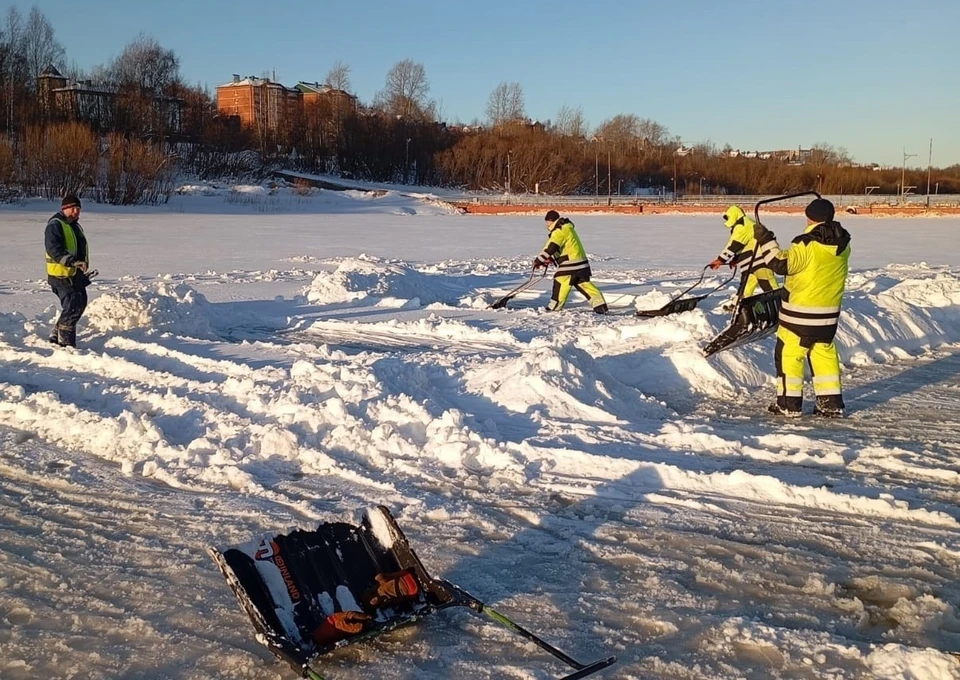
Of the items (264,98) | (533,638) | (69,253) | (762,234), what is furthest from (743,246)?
(264,98)

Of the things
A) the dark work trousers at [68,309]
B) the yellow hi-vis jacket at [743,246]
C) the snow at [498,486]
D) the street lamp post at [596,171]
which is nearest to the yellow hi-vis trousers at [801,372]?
the snow at [498,486]

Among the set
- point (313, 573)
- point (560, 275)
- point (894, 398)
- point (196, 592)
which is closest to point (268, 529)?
point (196, 592)

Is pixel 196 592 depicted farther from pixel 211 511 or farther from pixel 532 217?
pixel 532 217

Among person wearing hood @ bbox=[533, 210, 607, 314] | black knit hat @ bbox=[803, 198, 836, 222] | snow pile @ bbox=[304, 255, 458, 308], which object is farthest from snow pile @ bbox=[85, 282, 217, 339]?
black knit hat @ bbox=[803, 198, 836, 222]

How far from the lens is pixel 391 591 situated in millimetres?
3609

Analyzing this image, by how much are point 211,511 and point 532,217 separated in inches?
1644

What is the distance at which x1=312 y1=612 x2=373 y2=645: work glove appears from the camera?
3.40 metres

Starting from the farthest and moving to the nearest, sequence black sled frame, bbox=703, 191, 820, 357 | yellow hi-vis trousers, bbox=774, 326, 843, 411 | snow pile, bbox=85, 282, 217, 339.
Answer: snow pile, bbox=85, 282, 217, 339, black sled frame, bbox=703, 191, 820, 357, yellow hi-vis trousers, bbox=774, 326, 843, 411

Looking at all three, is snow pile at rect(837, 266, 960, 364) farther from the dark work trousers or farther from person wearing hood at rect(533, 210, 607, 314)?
the dark work trousers

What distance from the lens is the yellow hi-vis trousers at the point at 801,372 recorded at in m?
6.80

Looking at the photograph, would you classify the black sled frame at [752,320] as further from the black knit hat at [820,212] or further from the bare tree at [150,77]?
the bare tree at [150,77]

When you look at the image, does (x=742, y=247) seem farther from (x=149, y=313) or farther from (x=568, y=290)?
(x=149, y=313)

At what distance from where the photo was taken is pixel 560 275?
40.5ft

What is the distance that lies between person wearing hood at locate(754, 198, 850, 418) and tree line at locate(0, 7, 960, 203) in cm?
4300
